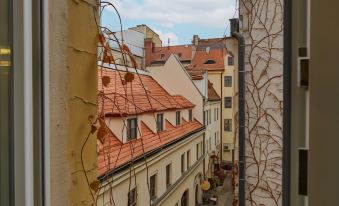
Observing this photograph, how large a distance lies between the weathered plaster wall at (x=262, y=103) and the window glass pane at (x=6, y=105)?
766 millimetres

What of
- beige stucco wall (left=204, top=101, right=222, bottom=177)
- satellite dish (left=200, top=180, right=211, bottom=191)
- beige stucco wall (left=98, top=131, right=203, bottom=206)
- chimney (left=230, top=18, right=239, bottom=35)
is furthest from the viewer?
beige stucco wall (left=204, top=101, right=222, bottom=177)

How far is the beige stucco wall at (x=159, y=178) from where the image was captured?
141cm

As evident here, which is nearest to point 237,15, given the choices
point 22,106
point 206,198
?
point 22,106

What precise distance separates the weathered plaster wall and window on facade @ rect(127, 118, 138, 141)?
2.02ft

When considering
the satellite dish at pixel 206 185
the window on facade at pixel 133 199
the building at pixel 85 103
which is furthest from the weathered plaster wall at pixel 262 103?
the satellite dish at pixel 206 185

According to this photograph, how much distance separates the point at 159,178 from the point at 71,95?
3.73 meters

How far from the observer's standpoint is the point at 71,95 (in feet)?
2.77

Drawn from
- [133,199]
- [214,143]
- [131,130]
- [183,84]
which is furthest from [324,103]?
[183,84]

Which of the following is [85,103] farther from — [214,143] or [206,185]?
[214,143]

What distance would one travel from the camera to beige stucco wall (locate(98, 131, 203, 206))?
141 centimetres

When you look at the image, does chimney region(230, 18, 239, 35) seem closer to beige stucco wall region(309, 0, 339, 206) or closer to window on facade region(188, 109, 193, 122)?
beige stucco wall region(309, 0, 339, 206)

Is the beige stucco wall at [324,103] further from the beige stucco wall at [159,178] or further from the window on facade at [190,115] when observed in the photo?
the window on facade at [190,115]

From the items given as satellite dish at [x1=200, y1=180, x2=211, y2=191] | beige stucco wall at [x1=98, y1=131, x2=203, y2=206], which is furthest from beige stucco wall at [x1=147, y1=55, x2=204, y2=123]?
satellite dish at [x1=200, y1=180, x2=211, y2=191]

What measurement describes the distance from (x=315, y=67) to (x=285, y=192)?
202mm
